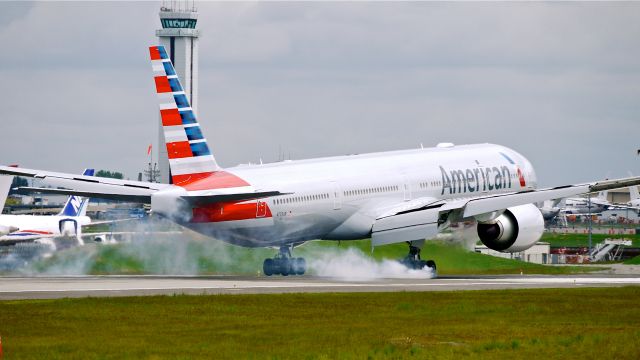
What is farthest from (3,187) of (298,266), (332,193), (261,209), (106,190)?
(298,266)

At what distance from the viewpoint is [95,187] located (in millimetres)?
55812

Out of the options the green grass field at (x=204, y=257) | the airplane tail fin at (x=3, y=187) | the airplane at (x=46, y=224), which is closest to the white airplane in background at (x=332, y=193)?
the green grass field at (x=204, y=257)

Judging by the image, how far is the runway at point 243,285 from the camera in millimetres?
48688

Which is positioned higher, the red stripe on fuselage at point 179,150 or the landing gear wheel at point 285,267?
the red stripe on fuselage at point 179,150

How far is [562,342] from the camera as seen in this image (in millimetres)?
33719

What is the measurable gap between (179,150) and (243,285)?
23.0 ft

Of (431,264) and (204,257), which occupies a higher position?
(204,257)

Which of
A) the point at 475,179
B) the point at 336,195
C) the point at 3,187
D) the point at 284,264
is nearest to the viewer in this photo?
the point at 3,187

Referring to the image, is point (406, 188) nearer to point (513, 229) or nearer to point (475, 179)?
point (475, 179)

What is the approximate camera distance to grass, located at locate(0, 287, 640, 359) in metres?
32.0

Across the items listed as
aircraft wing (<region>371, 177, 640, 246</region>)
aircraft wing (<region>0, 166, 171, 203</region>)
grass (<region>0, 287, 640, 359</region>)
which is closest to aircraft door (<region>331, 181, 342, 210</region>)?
aircraft wing (<region>371, 177, 640, 246</region>)

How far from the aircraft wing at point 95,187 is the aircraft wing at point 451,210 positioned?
37.8ft

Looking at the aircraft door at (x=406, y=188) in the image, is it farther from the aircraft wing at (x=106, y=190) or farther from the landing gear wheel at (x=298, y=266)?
the aircraft wing at (x=106, y=190)

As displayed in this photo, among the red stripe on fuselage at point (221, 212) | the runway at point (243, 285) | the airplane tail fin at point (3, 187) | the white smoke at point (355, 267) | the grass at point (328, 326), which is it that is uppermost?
the airplane tail fin at point (3, 187)
